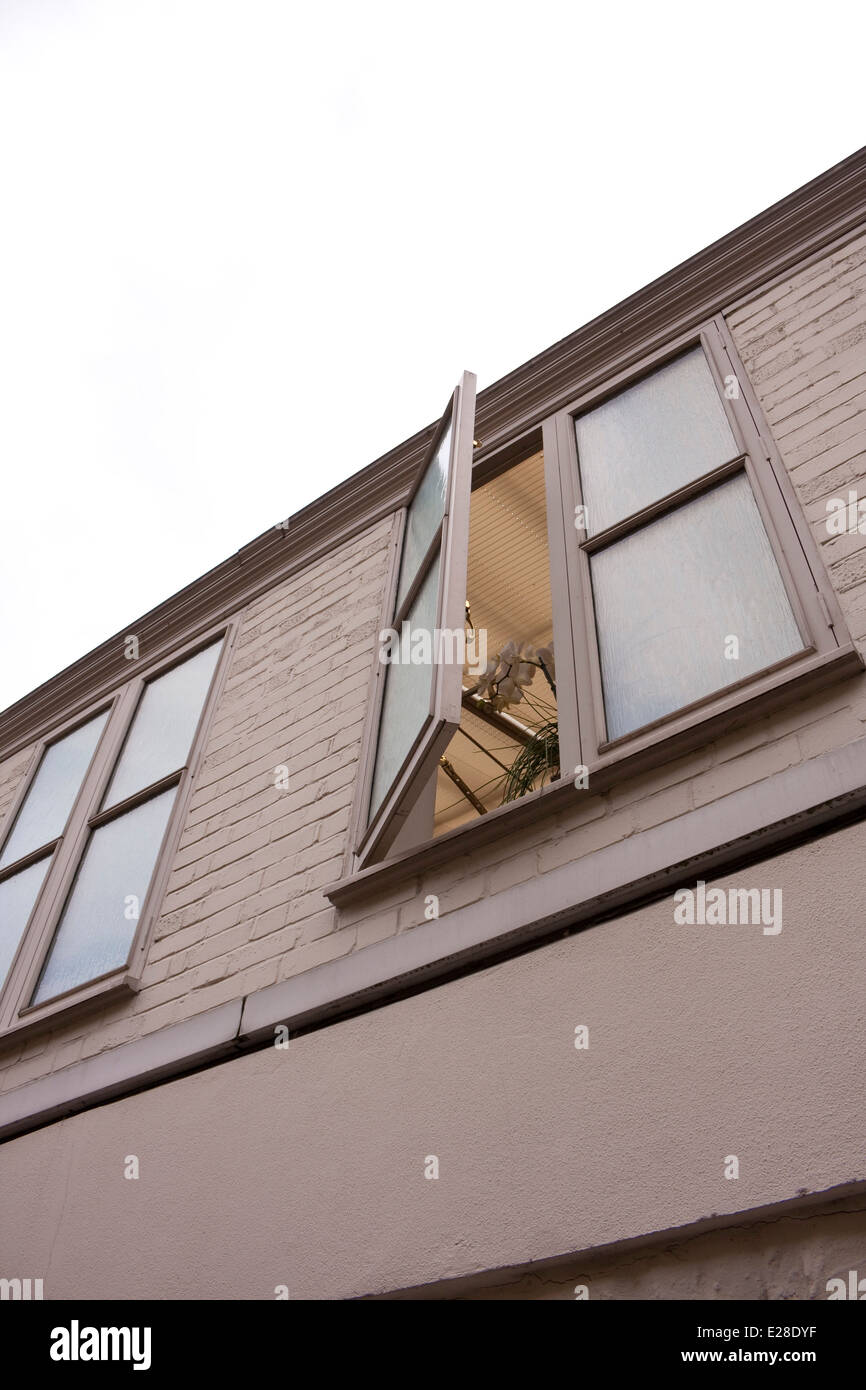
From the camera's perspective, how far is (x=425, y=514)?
12.8 ft

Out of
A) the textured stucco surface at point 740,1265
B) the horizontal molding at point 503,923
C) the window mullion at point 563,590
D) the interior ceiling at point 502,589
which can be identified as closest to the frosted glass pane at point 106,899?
the horizontal molding at point 503,923

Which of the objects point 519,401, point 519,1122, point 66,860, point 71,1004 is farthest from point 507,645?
point 519,1122

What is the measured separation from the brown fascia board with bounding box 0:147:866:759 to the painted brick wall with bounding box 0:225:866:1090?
222 mm

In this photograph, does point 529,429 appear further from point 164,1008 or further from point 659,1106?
point 659,1106

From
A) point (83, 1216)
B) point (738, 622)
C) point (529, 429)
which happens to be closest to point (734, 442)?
point (738, 622)

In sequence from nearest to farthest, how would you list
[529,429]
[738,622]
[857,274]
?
[738,622] < [857,274] < [529,429]

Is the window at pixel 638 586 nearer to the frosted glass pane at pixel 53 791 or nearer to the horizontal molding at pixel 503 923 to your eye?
the horizontal molding at pixel 503 923

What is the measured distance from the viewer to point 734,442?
343cm

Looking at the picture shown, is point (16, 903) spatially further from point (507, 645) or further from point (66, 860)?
point (507, 645)

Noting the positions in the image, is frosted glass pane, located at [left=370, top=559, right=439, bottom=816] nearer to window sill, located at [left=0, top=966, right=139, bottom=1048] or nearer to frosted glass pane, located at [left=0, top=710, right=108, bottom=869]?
window sill, located at [left=0, top=966, right=139, bottom=1048]

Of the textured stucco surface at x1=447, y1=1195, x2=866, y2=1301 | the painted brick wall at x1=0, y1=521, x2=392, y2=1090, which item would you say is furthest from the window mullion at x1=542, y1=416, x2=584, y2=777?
the textured stucco surface at x1=447, y1=1195, x2=866, y2=1301

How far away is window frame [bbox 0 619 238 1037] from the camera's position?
12.1 feet

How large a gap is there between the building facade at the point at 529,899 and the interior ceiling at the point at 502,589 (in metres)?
0.21
